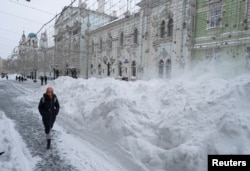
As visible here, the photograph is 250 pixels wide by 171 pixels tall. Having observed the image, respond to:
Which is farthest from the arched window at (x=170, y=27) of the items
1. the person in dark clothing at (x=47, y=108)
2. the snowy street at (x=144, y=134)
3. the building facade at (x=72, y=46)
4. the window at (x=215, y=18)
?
the person in dark clothing at (x=47, y=108)

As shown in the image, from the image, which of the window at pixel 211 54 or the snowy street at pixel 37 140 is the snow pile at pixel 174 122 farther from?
the window at pixel 211 54

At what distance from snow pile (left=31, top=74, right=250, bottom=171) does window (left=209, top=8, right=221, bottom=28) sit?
9.77 meters

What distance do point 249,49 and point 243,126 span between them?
11047 millimetres

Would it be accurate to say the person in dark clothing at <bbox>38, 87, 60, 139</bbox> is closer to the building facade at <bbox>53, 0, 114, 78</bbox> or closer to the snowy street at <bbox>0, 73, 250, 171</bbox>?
the snowy street at <bbox>0, 73, 250, 171</bbox>

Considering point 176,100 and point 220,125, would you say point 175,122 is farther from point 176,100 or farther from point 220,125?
point 176,100

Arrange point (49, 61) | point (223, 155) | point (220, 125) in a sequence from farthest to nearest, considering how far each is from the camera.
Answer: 1. point (49, 61)
2. point (220, 125)
3. point (223, 155)

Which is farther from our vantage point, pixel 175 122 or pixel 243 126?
pixel 175 122

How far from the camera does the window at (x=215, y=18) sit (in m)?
15.4

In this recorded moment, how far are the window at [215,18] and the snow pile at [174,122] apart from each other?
9.77 m

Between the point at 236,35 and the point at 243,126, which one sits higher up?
the point at 236,35

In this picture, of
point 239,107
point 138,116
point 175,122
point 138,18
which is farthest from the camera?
point 138,18

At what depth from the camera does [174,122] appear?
5.50m

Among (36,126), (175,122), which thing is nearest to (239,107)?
(175,122)

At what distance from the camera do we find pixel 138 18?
24.5m
